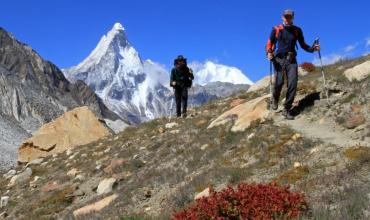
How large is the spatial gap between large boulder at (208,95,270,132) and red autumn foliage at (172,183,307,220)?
24.0 ft

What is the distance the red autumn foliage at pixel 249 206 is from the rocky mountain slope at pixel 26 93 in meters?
41.6

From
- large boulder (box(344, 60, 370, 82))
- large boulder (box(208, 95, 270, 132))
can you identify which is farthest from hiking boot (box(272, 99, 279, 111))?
large boulder (box(344, 60, 370, 82))

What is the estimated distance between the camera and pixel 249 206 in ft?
27.1

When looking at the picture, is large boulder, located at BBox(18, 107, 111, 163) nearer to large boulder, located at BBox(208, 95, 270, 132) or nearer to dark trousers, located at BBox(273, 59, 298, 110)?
large boulder, located at BBox(208, 95, 270, 132)

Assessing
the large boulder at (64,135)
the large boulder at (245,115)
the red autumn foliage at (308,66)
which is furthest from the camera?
the large boulder at (64,135)

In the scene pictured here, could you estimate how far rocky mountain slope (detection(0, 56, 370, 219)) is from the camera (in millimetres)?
10055

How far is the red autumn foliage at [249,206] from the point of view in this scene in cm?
813

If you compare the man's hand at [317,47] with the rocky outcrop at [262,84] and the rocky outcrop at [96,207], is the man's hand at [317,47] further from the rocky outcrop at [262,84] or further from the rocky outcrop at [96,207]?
the rocky outcrop at [262,84]

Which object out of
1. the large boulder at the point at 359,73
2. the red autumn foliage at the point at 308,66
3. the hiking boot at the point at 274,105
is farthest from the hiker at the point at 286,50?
the red autumn foliage at the point at 308,66

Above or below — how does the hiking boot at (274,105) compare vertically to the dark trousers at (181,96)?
below

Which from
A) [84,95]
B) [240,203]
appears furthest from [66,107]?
[240,203]

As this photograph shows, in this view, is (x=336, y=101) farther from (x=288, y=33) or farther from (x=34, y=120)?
(x=34, y=120)

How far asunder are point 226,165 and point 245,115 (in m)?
4.05

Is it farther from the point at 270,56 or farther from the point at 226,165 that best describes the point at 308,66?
the point at 226,165
